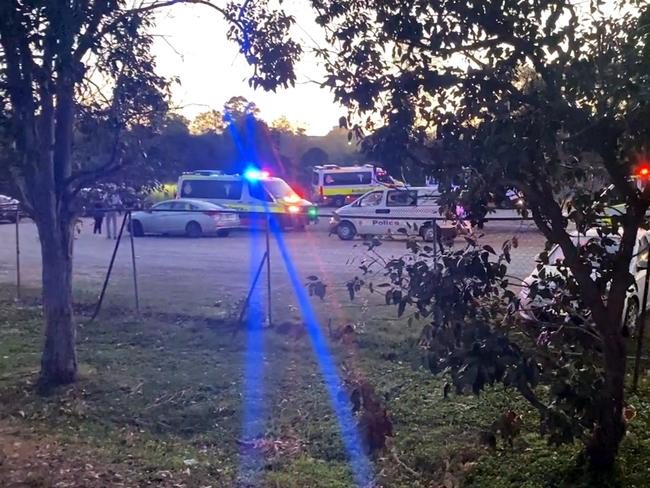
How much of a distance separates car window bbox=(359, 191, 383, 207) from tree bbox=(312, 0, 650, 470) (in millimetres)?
19431

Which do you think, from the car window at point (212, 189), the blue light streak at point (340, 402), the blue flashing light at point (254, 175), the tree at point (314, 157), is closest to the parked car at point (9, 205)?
the blue light streak at point (340, 402)

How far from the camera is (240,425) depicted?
6.11 metres

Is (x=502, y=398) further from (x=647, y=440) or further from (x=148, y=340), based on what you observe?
(x=148, y=340)

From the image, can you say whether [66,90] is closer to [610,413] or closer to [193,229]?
[610,413]

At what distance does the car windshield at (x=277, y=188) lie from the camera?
1068 inches

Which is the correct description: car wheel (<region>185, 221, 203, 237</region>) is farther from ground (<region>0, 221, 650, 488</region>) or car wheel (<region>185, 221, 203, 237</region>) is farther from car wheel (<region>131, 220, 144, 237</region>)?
ground (<region>0, 221, 650, 488</region>)

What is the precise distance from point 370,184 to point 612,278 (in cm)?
3049

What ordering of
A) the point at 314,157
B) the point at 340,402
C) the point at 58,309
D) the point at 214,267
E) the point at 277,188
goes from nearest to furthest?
1. the point at 340,402
2. the point at 58,309
3. the point at 214,267
4. the point at 277,188
5. the point at 314,157

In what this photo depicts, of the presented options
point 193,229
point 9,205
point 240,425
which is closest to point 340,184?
point 193,229

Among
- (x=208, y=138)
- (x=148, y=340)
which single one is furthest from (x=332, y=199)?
(x=148, y=340)

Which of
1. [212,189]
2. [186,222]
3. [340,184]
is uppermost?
[340,184]

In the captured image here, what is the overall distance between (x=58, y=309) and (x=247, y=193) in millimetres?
20284

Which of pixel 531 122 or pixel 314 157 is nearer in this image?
pixel 531 122

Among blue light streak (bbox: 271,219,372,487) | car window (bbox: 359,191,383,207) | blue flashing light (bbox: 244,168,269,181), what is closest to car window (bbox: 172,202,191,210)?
blue flashing light (bbox: 244,168,269,181)
